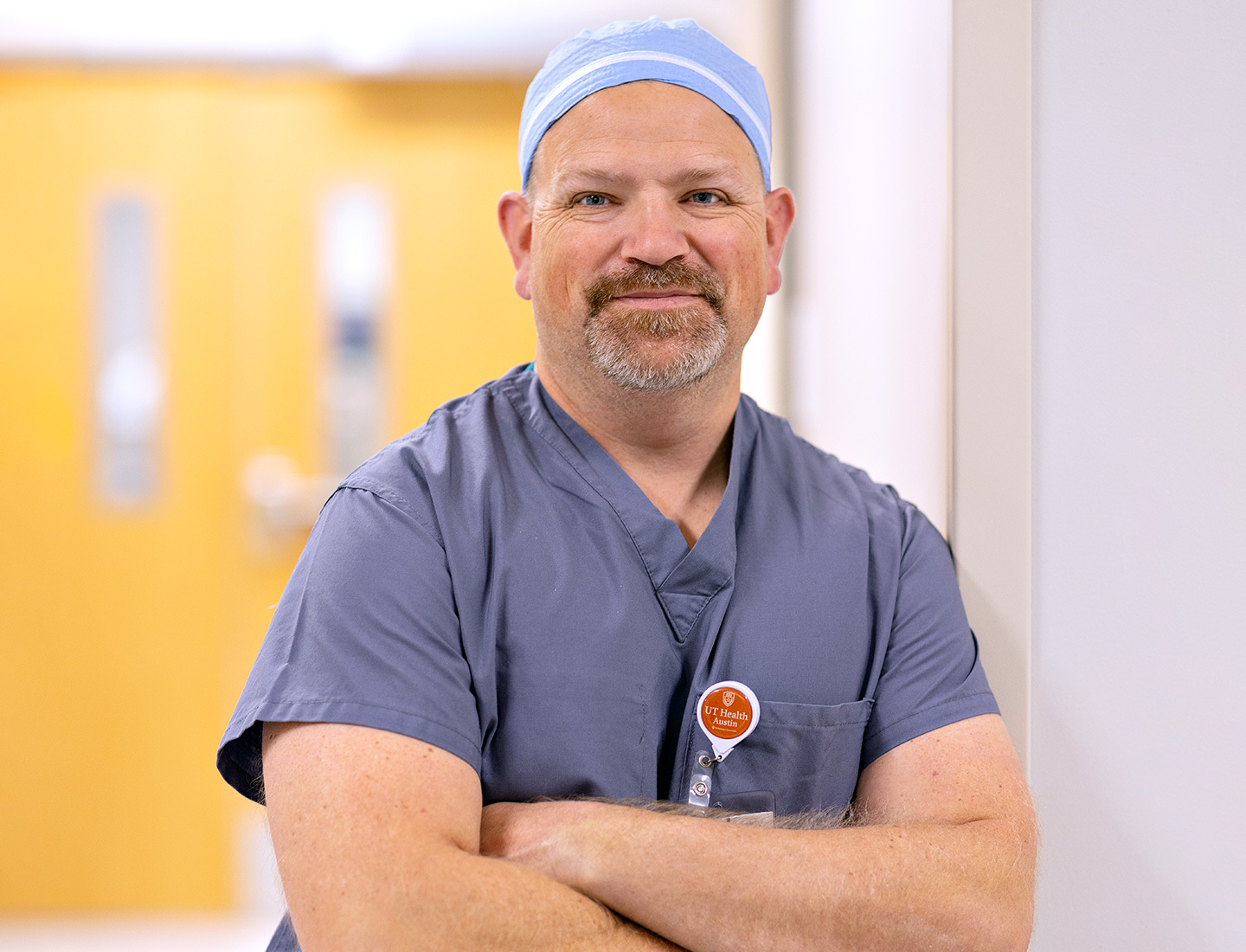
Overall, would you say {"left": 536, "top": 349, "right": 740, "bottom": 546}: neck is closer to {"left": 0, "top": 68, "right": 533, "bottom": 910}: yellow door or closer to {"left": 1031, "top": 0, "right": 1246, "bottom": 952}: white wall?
{"left": 1031, "top": 0, "right": 1246, "bottom": 952}: white wall

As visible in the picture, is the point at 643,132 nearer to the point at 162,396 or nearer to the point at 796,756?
the point at 796,756

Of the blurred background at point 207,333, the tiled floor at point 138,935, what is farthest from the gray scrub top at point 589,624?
the tiled floor at point 138,935

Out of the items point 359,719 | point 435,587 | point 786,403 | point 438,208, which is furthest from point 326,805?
point 438,208

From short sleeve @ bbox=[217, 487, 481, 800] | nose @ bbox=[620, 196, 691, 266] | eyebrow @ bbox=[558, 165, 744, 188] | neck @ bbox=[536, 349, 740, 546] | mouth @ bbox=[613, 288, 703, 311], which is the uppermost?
eyebrow @ bbox=[558, 165, 744, 188]

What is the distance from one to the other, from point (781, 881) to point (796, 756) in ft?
0.54

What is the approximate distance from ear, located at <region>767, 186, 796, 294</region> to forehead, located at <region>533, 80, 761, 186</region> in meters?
0.12

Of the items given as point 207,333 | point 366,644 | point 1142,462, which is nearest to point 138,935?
point 207,333

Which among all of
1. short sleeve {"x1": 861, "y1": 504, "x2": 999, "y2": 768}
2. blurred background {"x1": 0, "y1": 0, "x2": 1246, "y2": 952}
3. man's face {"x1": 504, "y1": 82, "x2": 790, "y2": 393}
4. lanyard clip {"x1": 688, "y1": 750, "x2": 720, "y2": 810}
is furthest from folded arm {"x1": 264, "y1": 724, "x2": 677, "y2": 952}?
blurred background {"x1": 0, "y1": 0, "x2": 1246, "y2": 952}

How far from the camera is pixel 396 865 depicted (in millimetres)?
745

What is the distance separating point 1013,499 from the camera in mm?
1029

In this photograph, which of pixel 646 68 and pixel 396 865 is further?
pixel 646 68

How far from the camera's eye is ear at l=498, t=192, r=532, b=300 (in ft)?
3.53

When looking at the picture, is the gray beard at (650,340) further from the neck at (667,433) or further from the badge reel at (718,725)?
the badge reel at (718,725)

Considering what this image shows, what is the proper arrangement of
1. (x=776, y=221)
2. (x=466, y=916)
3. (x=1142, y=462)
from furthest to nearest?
1. (x=776, y=221)
2. (x=1142, y=462)
3. (x=466, y=916)
